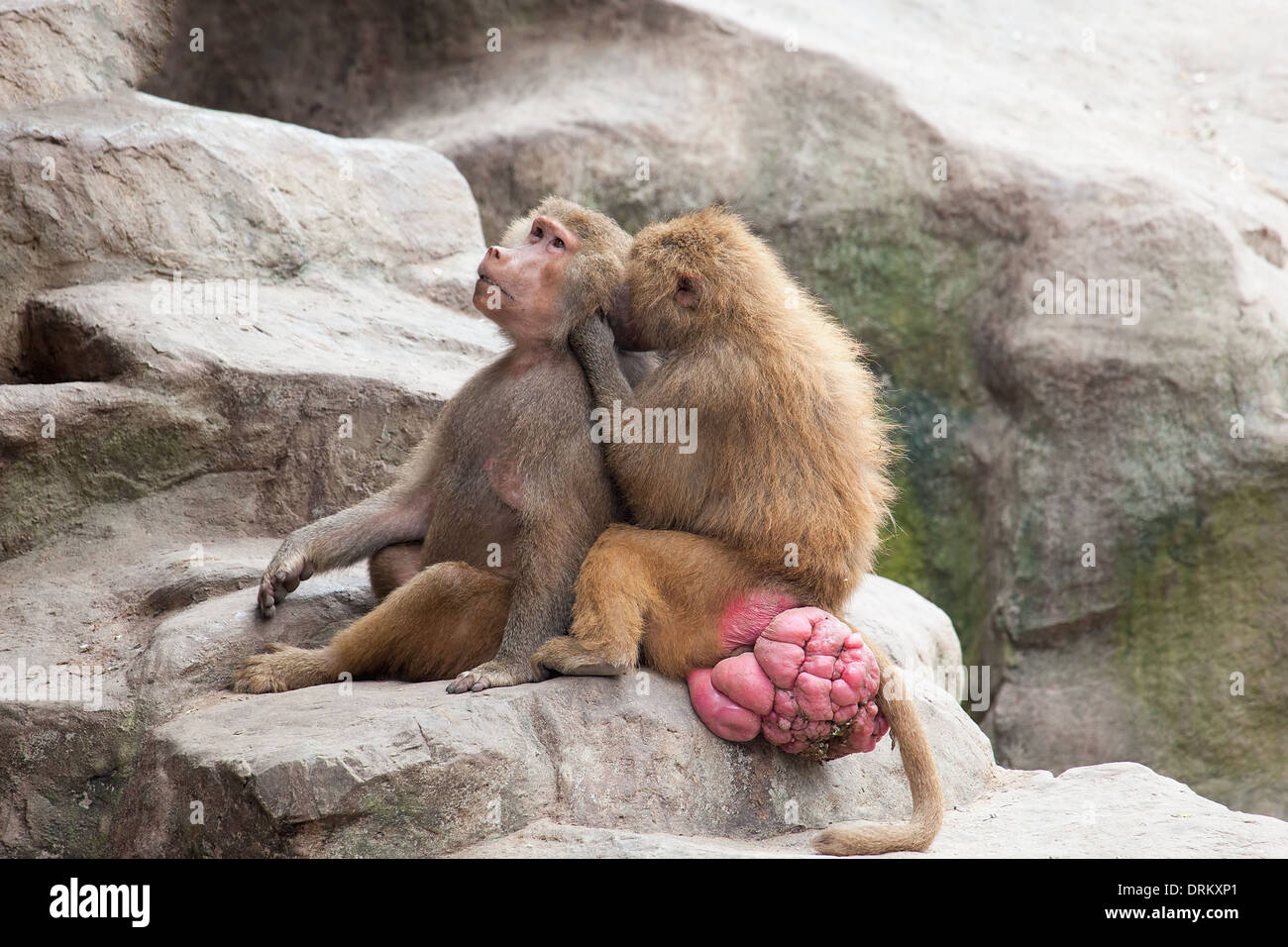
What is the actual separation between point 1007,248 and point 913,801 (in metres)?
5.60

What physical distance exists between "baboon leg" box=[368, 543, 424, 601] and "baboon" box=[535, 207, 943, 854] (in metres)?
0.87

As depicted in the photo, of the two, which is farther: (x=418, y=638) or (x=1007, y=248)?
(x=1007, y=248)

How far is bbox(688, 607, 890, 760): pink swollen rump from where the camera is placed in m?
4.52

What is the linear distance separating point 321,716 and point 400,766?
415mm

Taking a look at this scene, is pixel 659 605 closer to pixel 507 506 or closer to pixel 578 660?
pixel 578 660

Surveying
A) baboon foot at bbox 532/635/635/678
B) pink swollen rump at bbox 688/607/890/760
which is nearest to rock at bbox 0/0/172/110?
baboon foot at bbox 532/635/635/678

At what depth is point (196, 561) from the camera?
18.4 feet

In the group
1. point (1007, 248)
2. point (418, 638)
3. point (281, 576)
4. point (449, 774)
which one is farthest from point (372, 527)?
point (1007, 248)

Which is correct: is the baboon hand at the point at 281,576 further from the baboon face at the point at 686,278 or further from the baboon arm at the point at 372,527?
the baboon face at the point at 686,278

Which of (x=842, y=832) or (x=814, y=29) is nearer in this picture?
(x=842, y=832)

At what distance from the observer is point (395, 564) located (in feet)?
17.1

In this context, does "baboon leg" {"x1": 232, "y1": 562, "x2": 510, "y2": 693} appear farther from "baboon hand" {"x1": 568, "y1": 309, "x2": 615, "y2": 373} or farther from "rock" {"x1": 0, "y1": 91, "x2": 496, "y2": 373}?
"rock" {"x1": 0, "y1": 91, "x2": 496, "y2": 373}

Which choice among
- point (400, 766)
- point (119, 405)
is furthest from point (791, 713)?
point (119, 405)

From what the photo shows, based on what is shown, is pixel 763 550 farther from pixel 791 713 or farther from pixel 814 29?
pixel 814 29
